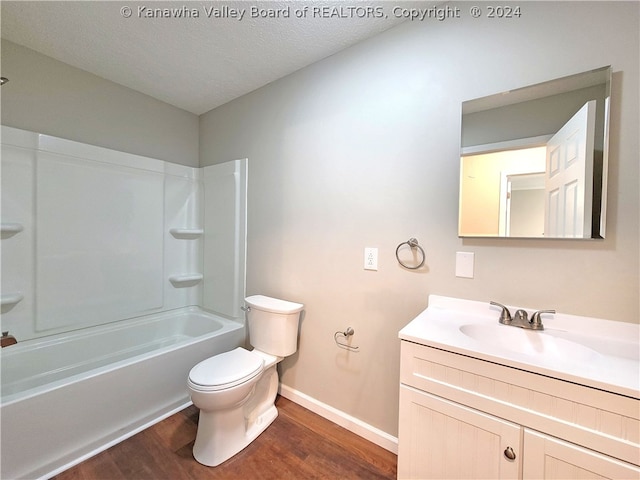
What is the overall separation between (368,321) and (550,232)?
3.29 feet

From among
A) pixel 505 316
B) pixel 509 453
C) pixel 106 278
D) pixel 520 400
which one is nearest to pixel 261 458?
pixel 509 453

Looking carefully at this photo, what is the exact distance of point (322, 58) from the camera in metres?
1.81

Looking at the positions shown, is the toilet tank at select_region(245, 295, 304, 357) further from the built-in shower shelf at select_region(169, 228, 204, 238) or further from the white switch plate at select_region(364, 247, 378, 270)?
the built-in shower shelf at select_region(169, 228, 204, 238)

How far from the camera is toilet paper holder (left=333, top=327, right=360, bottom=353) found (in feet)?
5.51

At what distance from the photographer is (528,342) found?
1.10 metres

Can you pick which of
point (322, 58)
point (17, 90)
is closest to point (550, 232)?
point (322, 58)

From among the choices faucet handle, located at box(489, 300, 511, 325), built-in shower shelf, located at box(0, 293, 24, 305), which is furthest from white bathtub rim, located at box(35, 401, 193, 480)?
faucet handle, located at box(489, 300, 511, 325)

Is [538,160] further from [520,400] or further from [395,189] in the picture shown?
[520,400]

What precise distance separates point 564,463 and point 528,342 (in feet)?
1.36

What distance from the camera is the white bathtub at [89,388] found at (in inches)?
50.6

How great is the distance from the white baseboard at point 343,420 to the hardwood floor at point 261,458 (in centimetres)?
3

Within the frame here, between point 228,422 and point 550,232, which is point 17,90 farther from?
point 550,232

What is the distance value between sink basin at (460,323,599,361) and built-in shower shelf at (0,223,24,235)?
2641mm

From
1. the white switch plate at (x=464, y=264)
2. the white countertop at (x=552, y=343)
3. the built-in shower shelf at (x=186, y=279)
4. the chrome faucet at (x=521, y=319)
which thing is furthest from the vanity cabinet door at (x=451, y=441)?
the built-in shower shelf at (x=186, y=279)
